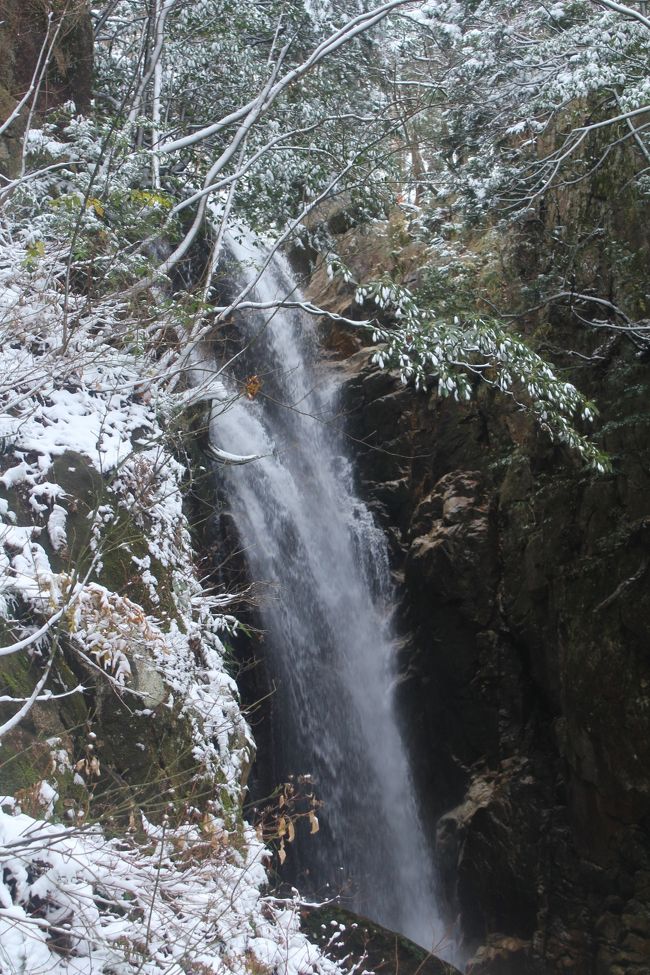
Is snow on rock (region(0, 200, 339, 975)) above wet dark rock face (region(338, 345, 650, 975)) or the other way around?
above

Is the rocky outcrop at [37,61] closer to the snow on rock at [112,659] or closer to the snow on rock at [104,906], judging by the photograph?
the snow on rock at [112,659]

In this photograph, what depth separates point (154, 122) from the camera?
284 inches

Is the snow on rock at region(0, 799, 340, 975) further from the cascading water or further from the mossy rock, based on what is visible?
the cascading water

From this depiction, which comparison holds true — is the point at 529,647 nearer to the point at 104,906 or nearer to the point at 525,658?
the point at 525,658

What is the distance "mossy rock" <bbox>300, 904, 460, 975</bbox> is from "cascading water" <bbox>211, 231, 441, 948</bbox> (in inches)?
56.3

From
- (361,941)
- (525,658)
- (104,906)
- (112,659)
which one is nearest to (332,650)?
(525,658)

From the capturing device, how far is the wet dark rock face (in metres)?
8.39

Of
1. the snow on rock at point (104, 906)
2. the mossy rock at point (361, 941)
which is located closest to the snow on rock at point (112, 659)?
the snow on rock at point (104, 906)

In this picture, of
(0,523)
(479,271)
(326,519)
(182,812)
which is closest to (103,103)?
(479,271)

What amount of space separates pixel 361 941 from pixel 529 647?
407 centimetres

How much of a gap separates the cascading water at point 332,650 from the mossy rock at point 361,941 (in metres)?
1.43

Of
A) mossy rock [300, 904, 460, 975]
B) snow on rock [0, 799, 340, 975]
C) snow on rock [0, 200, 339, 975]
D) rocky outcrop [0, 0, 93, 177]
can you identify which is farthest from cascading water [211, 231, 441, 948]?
snow on rock [0, 799, 340, 975]

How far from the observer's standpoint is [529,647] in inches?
394

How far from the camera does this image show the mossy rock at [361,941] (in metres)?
7.27
